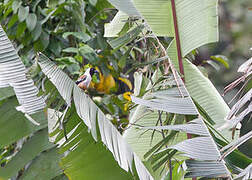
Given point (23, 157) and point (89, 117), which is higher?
point (89, 117)

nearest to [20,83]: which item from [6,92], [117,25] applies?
[6,92]

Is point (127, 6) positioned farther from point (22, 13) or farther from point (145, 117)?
point (22, 13)

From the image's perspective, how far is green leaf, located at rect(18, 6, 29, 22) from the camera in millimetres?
2881

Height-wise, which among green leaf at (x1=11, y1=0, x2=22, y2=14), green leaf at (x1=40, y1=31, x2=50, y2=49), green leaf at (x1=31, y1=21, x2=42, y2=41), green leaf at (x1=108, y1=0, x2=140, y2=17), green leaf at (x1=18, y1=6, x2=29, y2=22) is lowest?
green leaf at (x1=40, y1=31, x2=50, y2=49)

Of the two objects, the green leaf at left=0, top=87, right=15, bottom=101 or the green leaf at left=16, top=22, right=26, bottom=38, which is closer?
the green leaf at left=0, top=87, right=15, bottom=101

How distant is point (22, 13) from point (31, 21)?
8 centimetres

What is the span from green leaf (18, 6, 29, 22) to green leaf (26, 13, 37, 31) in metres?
0.03

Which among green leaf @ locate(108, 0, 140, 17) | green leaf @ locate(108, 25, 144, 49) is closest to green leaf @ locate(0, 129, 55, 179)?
green leaf @ locate(108, 25, 144, 49)

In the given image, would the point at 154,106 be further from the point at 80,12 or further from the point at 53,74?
the point at 80,12

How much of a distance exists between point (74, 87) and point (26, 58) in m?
1.62

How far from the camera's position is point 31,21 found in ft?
9.62

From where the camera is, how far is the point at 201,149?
4.11 ft

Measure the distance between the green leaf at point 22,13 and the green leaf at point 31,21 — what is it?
0.11 ft

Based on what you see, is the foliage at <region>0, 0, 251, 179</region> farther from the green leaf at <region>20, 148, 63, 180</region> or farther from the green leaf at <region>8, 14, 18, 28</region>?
the green leaf at <region>8, 14, 18, 28</region>
